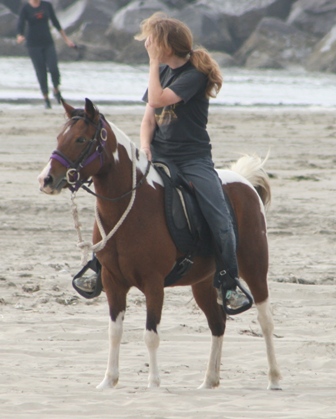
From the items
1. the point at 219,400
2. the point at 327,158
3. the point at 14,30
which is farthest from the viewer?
the point at 14,30

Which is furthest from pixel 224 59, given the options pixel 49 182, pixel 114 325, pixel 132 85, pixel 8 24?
pixel 49 182

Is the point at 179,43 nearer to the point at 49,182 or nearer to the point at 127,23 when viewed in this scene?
the point at 49,182

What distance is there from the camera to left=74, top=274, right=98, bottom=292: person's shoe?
6.25 m

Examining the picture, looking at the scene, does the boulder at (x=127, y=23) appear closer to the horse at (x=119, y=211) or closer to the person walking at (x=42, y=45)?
the person walking at (x=42, y=45)

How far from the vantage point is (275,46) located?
3962 cm

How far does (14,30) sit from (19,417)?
3708cm

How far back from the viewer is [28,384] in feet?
19.8

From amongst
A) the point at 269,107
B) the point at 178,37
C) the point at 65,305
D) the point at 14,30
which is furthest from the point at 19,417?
the point at 14,30

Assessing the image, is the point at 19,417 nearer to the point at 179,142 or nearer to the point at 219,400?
the point at 219,400

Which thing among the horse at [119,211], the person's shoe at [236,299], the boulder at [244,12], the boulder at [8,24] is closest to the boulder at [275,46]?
the boulder at [244,12]

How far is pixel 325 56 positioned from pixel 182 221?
107 feet

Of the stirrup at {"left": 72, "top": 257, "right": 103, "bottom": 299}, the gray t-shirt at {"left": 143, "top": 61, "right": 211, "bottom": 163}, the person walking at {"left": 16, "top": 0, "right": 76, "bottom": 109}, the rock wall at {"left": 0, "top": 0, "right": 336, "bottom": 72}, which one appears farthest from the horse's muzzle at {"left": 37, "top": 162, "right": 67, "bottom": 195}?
the rock wall at {"left": 0, "top": 0, "right": 336, "bottom": 72}

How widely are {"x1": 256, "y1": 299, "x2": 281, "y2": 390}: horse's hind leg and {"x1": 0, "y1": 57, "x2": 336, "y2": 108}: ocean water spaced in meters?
14.6

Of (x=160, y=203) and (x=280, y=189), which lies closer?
(x=160, y=203)
